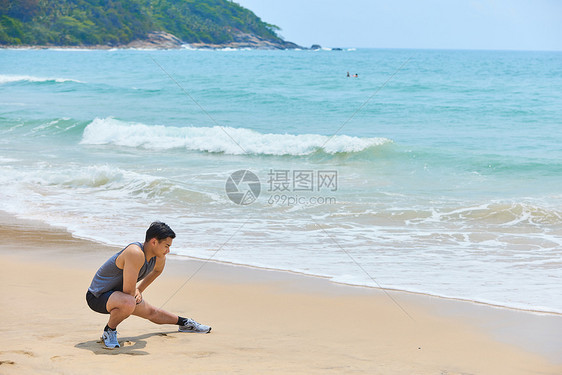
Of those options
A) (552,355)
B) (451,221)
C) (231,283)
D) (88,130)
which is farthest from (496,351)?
(88,130)

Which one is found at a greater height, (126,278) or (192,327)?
(126,278)

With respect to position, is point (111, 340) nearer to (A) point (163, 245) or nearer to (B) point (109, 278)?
(B) point (109, 278)

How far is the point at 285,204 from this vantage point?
9188mm

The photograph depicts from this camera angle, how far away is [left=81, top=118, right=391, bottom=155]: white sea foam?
1479cm

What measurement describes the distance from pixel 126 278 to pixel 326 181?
7.71 metres

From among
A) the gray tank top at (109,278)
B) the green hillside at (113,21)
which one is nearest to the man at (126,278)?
the gray tank top at (109,278)

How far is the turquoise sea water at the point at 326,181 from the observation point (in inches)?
252

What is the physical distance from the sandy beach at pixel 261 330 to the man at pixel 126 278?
181 millimetres

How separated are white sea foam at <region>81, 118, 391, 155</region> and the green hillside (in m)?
83.5

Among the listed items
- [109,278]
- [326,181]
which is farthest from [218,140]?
[109,278]

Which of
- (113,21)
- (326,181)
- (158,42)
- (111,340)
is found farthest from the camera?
(158,42)

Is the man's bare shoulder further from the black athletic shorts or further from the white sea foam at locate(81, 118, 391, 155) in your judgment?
the white sea foam at locate(81, 118, 391, 155)

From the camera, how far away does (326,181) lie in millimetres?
11305

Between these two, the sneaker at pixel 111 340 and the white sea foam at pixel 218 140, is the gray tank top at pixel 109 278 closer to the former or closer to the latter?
the sneaker at pixel 111 340
